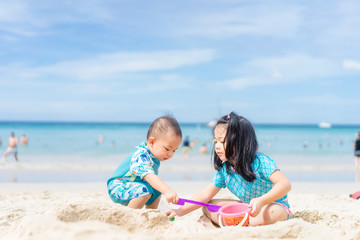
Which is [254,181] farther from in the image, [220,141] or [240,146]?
[220,141]

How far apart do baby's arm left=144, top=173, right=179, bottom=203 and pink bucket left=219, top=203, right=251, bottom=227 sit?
1.32 ft

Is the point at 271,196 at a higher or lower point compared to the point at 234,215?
higher

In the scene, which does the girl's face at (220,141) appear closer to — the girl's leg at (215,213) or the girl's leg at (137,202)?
the girl's leg at (215,213)

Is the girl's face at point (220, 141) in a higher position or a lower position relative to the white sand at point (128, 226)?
higher

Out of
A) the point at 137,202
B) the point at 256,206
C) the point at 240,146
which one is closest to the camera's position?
the point at 256,206

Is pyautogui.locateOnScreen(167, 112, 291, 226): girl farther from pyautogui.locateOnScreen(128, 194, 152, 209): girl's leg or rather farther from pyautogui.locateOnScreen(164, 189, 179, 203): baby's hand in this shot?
pyautogui.locateOnScreen(128, 194, 152, 209): girl's leg

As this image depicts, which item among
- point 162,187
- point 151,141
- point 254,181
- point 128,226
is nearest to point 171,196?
point 162,187

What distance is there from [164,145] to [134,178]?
0.40 metres

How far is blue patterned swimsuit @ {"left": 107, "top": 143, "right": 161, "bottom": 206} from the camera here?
3.13m

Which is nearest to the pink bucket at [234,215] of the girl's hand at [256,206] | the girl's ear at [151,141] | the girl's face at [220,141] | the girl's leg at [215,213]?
the girl's hand at [256,206]

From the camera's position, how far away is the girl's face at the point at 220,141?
9.88 feet

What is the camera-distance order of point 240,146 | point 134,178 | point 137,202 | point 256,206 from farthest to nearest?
1. point 134,178
2. point 137,202
3. point 240,146
4. point 256,206

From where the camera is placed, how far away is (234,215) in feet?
9.21

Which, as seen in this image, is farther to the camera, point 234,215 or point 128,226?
point 234,215
